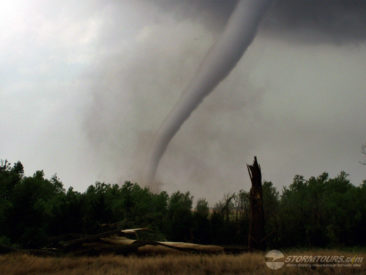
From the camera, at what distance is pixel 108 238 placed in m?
17.6

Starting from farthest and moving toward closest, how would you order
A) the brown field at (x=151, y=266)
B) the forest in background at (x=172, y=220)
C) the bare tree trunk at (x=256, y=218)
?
the forest in background at (x=172, y=220) < the bare tree trunk at (x=256, y=218) < the brown field at (x=151, y=266)

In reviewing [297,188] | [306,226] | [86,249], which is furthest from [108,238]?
[297,188]

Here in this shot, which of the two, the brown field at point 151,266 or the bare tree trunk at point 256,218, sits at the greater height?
the bare tree trunk at point 256,218

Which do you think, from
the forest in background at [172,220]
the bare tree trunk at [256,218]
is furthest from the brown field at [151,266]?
the forest in background at [172,220]

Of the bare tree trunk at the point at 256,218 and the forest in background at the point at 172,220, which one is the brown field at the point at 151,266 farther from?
the forest in background at the point at 172,220

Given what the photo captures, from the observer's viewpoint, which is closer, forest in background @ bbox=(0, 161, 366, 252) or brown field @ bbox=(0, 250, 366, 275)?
brown field @ bbox=(0, 250, 366, 275)

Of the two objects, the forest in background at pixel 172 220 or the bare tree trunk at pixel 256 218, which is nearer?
the bare tree trunk at pixel 256 218

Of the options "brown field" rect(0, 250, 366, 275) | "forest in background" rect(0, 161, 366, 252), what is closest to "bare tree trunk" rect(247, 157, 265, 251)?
"brown field" rect(0, 250, 366, 275)

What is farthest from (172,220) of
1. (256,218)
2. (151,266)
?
(151,266)

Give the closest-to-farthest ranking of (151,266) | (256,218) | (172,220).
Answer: (151,266) < (256,218) < (172,220)

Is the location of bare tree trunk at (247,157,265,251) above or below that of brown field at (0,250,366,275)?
above

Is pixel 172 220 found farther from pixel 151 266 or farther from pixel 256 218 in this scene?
pixel 151 266

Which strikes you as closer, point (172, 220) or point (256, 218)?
point (256, 218)

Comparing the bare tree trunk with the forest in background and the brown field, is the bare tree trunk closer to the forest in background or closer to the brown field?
the brown field
